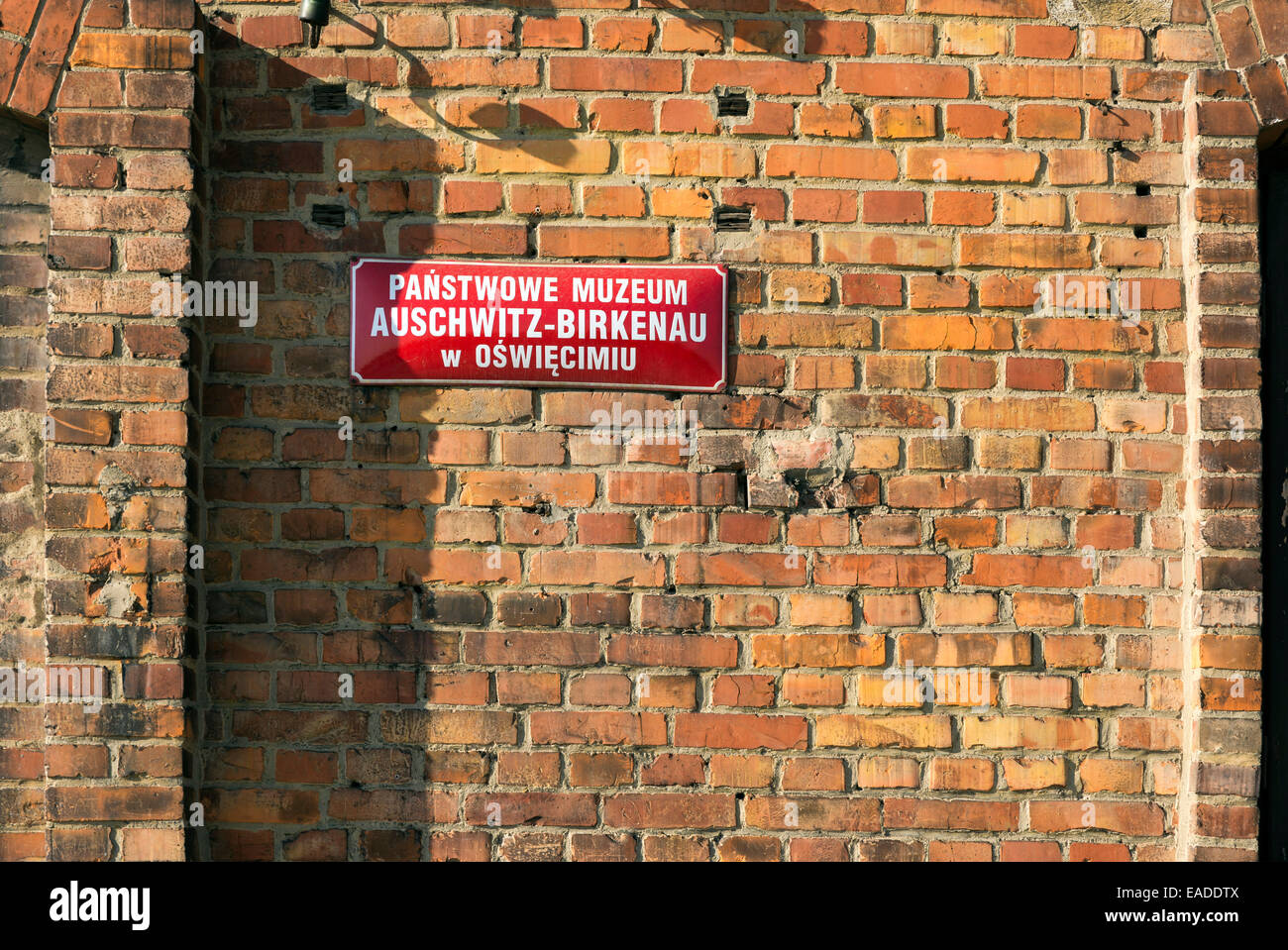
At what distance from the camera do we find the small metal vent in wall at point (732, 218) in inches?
95.5

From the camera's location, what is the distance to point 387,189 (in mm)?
2408

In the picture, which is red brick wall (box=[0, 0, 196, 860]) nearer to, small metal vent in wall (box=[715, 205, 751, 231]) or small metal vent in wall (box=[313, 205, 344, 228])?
small metal vent in wall (box=[313, 205, 344, 228])

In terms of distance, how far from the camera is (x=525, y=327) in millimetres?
2373

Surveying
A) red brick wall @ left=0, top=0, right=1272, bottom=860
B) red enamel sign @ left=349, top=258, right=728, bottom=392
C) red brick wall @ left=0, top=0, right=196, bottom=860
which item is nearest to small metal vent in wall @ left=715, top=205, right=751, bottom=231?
red brick wall @ left=0, top=0, right=1272, bottom=860

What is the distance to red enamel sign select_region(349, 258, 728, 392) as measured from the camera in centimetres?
237

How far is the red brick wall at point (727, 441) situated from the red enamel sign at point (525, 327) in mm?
50

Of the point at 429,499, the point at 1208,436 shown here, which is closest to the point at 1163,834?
the point at 1208,436

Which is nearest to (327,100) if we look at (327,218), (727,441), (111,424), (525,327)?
(327,218)

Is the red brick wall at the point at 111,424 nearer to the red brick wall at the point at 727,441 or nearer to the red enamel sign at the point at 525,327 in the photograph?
the red brick wall at the point at 727,441

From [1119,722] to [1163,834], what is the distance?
258 millimetres

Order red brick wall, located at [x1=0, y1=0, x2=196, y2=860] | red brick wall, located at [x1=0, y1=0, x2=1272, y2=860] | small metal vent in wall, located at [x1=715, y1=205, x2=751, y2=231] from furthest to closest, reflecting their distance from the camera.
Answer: small metal vent in wall, located at [x1=715, y1=205, x2=751, y2=231] < red brick wall, located at [x1=0, y1=0, x2=1272, y2=860] < red brick wall, located at [x1=0, y1=0, x2=196, y2=860]

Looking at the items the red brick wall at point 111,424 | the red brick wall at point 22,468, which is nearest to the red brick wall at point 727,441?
the red brick wall at point 111,424

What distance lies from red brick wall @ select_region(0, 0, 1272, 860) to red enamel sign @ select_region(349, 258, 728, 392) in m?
0.05

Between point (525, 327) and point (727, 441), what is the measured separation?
0.51 meters
